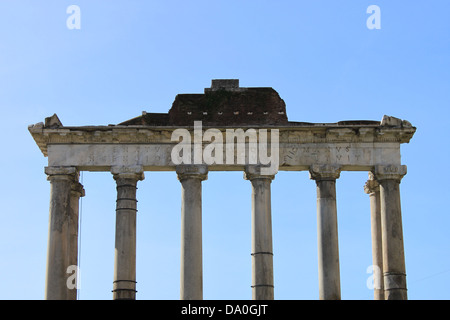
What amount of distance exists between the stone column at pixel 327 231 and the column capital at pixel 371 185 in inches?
78.5

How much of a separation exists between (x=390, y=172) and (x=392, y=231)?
83.8 inches

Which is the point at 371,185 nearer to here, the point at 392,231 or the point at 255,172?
the point at 392,231

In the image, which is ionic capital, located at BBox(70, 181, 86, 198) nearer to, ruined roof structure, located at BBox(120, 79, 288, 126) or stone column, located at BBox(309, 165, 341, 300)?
ruined roof structure, located at BBox(120, 79, 288, 126)

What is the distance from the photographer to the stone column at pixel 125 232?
3184 cm

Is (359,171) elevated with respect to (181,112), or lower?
lower

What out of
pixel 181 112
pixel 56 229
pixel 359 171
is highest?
pixel 181 112

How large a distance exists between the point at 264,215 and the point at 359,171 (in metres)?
4.06

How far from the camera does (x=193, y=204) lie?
32719mm

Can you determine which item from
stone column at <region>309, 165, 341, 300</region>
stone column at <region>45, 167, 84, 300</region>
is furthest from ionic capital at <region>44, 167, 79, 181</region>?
stone column at <region>309, 165, 341, 300</region>

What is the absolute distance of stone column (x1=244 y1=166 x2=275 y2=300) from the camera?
1246 inches

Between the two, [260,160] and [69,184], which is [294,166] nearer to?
[260,160]

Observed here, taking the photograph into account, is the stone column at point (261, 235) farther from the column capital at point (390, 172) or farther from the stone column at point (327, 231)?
the column capital at point (390, 172)

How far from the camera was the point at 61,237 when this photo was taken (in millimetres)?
32344
